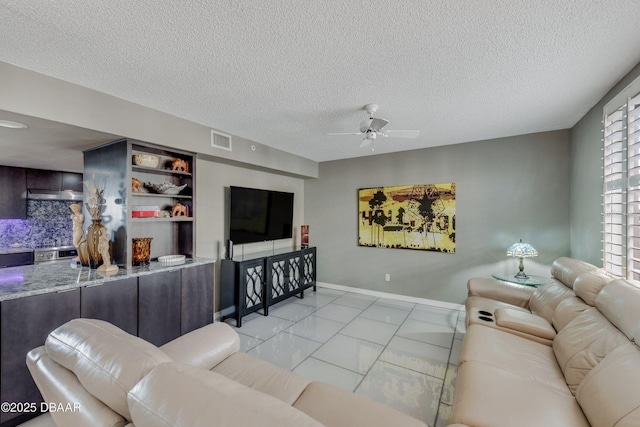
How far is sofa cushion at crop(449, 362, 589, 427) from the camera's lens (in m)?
1.20

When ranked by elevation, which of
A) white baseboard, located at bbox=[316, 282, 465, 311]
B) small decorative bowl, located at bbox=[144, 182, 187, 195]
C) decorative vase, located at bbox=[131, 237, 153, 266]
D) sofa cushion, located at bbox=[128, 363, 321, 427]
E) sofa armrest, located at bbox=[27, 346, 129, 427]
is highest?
small decorative bowl, located at bbox=[144, 182, 187, 195]

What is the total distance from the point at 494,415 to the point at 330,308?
3.00m

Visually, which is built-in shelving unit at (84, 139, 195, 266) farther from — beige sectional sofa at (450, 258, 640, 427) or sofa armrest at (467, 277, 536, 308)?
sofa armrest at (467, 277, 536, 308)

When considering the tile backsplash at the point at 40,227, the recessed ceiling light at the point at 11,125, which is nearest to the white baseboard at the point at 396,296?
the recessed ceiling light at the point at 11,125

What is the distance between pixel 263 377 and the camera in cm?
155

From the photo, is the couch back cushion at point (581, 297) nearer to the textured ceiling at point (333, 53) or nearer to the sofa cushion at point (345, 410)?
the textured ceiling at point (333, 53)

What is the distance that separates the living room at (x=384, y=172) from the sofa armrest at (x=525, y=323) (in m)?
0.99

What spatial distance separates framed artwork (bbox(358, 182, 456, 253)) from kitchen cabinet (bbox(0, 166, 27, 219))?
18.7 ft

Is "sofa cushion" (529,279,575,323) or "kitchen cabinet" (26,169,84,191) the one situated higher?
"kitchen cabinet" (26,169,84,191)

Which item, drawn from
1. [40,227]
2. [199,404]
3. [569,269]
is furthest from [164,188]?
[569,269]

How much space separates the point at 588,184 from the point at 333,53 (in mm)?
2970

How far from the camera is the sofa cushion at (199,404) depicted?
68 centimetres

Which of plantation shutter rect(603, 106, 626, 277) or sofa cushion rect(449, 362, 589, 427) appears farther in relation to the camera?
plantation shutter rect(603, 106, 626, 277)

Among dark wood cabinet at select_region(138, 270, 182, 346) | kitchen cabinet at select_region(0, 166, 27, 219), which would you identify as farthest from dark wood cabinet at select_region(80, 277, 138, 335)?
kitchen cabinet at select_region(0, 166, 27, 219)
